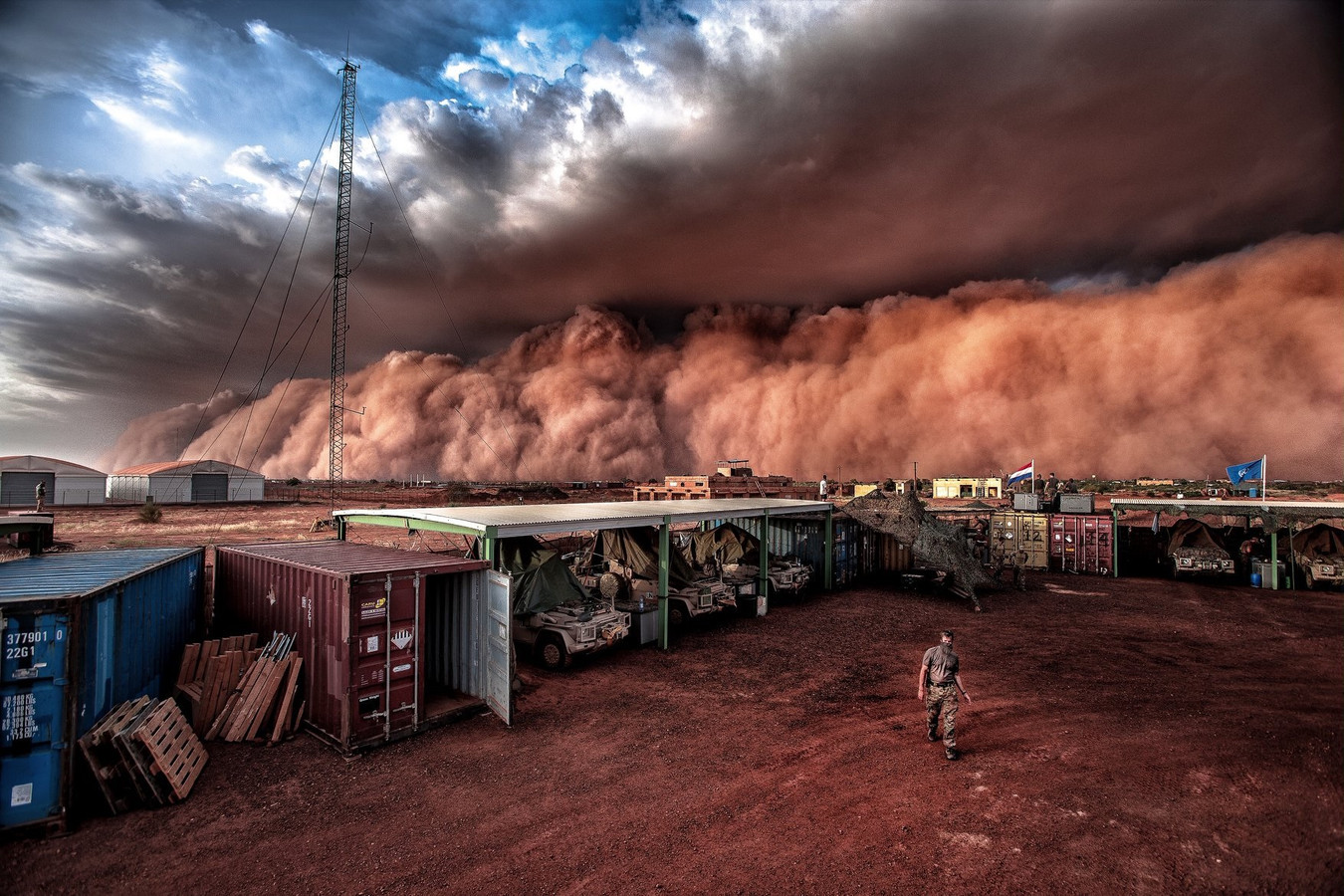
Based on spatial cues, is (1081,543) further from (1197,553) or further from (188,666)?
(188,666)

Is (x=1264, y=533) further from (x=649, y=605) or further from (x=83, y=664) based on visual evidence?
(x=83, y=664)

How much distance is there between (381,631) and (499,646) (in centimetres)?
174

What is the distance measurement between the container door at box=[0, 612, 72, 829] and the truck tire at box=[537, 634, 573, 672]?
6966 mm

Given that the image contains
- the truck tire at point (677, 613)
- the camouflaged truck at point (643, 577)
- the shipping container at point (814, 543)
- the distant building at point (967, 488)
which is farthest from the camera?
the distant building at point (967, 488)

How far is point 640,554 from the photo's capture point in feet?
48.2

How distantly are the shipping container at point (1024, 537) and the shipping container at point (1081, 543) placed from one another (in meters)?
0.32

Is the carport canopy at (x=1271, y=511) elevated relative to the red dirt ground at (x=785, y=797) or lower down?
elevated

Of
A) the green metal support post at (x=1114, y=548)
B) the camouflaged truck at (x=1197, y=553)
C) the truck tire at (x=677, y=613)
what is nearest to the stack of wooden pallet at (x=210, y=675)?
the truck tire at (x=677, y=613)

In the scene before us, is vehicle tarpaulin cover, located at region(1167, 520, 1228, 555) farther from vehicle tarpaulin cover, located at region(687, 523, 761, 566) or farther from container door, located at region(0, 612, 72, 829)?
container door, located at region(0, 612, 72, 829)

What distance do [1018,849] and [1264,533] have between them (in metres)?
27.1

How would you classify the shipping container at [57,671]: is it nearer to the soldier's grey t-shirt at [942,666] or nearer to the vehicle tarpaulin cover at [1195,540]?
the soldier's grey t-shirt at [942,666]

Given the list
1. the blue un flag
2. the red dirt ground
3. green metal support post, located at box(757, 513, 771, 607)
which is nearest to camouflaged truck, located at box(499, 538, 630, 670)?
the red dirt ground

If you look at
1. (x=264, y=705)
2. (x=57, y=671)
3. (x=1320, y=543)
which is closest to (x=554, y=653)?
(x=264, y=705)

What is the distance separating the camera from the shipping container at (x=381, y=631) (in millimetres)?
8141
